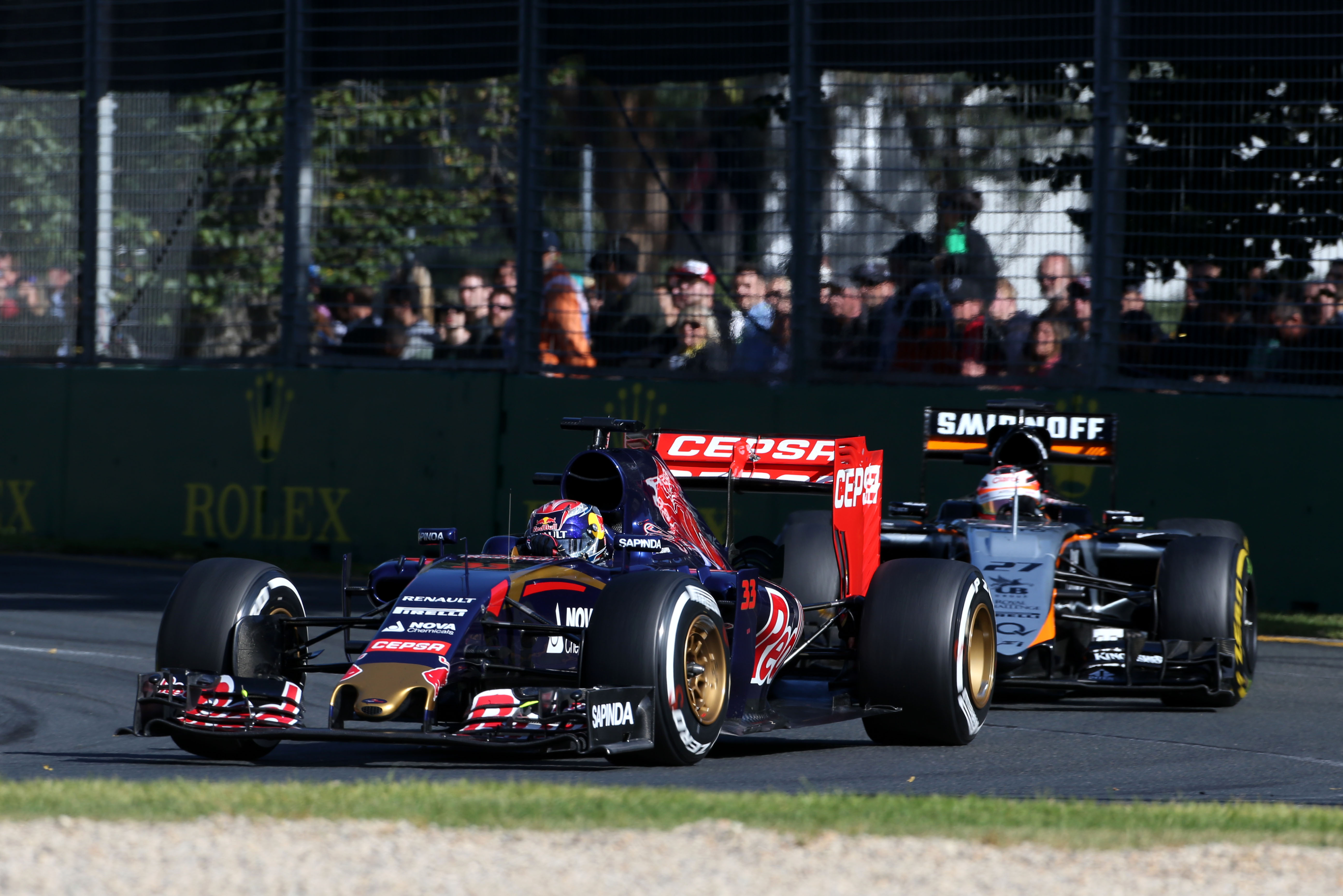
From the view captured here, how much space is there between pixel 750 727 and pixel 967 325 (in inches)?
298

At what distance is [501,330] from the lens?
16641 mm

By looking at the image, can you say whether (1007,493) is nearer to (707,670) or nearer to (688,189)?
(707,670)

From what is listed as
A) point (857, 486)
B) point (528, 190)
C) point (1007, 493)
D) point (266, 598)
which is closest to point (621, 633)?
point (266, 598)

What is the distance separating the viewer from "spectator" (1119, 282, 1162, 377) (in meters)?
14.5

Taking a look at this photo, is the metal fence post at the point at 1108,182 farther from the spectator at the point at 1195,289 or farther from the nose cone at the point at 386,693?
the nose cone at the point at 386,693

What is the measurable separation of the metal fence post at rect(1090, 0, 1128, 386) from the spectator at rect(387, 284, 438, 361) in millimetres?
5580

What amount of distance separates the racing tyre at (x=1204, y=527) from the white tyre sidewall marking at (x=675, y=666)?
4.68 m

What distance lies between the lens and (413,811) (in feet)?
19.6

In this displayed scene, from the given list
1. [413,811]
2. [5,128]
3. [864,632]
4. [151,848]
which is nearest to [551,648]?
[864,632]

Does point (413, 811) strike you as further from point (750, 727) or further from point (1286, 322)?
point (1286, 322)

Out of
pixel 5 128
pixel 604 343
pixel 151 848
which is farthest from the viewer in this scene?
pixel 5 128

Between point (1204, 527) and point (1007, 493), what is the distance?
1508 mm

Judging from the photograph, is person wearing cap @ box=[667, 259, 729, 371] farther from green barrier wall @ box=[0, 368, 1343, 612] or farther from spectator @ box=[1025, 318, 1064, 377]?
spectator @ box=[1025, 318, 1064, 377]

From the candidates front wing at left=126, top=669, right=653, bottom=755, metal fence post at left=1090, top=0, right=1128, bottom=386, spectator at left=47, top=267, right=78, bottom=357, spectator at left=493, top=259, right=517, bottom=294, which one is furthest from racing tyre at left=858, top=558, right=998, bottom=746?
spectator at left=47, top=267, right=78, bottom=357
